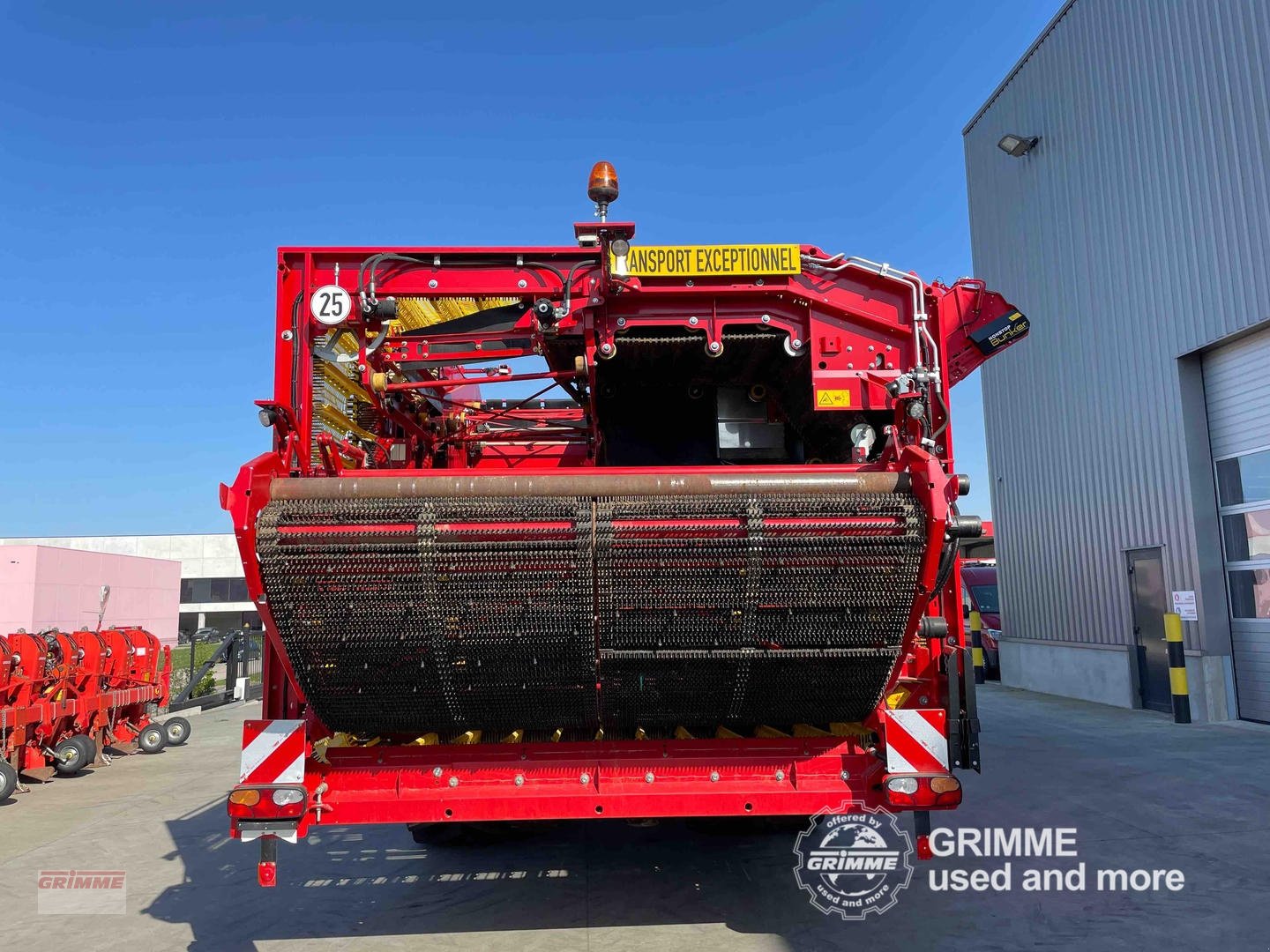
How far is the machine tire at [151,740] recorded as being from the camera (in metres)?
11.2

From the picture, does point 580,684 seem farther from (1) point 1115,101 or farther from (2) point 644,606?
(1) point 1115,101

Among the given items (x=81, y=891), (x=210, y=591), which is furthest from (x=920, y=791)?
(x=210, y=591)

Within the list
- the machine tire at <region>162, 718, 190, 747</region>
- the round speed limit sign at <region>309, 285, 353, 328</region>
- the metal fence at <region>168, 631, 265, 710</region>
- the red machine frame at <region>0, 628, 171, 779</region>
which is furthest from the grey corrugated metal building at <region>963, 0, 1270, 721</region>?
the metal fence at <region>168, 631, 265, 710</region>

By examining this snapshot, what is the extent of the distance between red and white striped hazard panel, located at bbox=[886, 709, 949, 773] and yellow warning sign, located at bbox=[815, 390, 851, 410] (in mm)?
1509

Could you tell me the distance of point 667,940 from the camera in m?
4.39

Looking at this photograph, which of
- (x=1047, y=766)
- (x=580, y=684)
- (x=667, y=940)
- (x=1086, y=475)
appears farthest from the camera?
(x=1086, y=475)

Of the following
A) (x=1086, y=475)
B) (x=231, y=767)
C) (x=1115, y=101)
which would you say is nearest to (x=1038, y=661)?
(x=1086, y=475)

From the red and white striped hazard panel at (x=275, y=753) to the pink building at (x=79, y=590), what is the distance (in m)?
14.0

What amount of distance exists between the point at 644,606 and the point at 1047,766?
6.32 m

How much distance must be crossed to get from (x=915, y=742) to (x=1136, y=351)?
9.77 meters

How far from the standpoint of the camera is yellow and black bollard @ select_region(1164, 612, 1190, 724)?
34.2ft

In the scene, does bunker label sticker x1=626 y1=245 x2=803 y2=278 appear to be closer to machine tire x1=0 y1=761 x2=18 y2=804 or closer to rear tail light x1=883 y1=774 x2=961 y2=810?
rear tail light x1=883 y1=774 x2=961 y2=810

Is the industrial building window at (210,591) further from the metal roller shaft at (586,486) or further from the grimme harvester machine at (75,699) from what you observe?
the metal roller shaft at (586,486)

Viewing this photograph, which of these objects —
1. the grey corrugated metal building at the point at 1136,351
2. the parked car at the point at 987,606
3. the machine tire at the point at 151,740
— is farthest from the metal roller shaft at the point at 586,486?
the parked car at the point at 987,606
